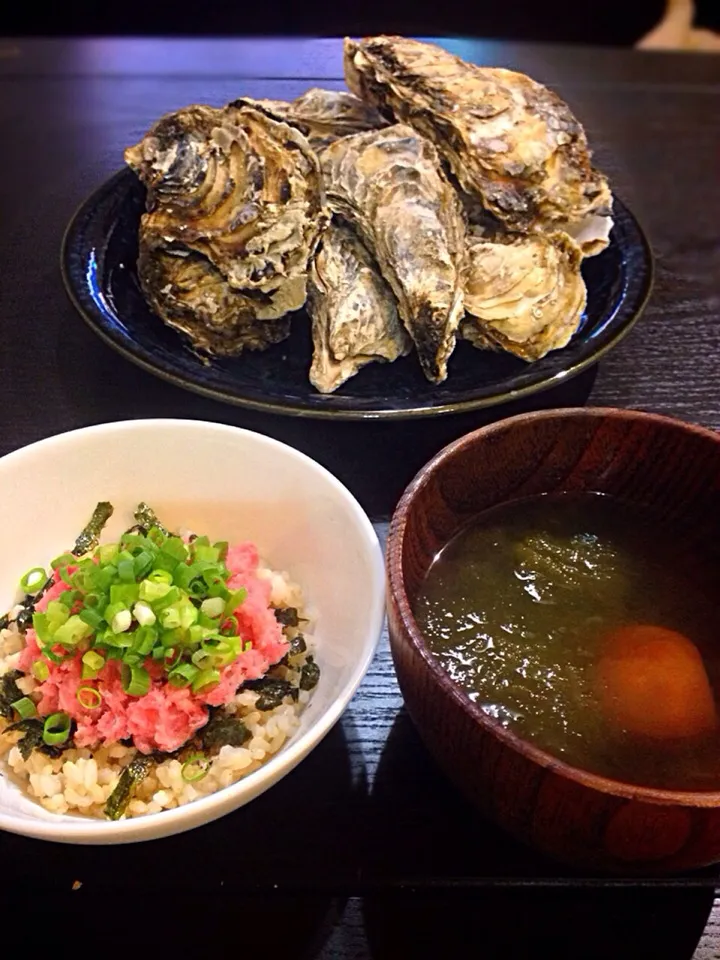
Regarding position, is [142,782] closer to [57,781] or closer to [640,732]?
[57,781]

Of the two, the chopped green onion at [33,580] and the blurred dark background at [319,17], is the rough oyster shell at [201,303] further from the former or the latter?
the blurred dark background at [319,17]

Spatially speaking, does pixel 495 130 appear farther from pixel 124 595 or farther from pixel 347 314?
pixel 124 595

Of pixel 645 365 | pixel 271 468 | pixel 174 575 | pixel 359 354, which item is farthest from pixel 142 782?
pixel 645 365

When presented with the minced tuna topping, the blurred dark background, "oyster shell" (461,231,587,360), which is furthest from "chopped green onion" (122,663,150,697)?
the blurred dark background

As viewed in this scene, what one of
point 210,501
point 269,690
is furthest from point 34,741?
point 210,501

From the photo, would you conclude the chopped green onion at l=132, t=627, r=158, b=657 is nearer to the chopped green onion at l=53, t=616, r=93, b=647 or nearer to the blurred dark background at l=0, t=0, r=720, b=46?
the chopped green onion at l=53, t=616, r=93, b=647
